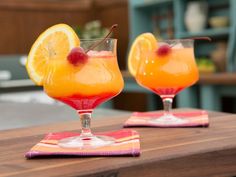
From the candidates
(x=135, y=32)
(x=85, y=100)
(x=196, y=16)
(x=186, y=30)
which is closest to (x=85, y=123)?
(x=85, y=100)

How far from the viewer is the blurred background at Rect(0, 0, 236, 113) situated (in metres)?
3.39

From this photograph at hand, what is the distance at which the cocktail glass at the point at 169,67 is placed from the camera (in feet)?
3.80

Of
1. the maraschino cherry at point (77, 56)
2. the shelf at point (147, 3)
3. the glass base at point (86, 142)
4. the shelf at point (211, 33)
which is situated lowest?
the glass base at point (86, 142)

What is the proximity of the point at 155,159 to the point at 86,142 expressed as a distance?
0.17m

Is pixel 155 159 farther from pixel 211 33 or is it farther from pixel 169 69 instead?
pixel 211 33

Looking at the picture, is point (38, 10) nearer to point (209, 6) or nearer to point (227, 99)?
point (209, 6)

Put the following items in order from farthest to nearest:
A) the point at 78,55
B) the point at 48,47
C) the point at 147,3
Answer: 1. the point at 147,3
2. the point at 48,47
3. the point at 78,55

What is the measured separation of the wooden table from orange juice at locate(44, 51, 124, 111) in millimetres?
121

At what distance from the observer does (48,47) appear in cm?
101

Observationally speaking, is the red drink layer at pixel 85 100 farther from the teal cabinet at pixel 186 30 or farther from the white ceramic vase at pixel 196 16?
the white ceramic vase at pixel 196 16

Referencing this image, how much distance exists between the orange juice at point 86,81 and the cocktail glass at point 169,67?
0.24 metres

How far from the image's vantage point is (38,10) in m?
5.10

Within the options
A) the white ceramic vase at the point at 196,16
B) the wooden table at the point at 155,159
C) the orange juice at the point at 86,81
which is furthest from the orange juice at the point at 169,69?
the white ceramic vase at the point at 196,16

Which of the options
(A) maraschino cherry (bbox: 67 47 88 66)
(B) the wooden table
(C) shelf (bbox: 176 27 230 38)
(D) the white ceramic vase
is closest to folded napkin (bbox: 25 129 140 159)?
(B) the wooden table
